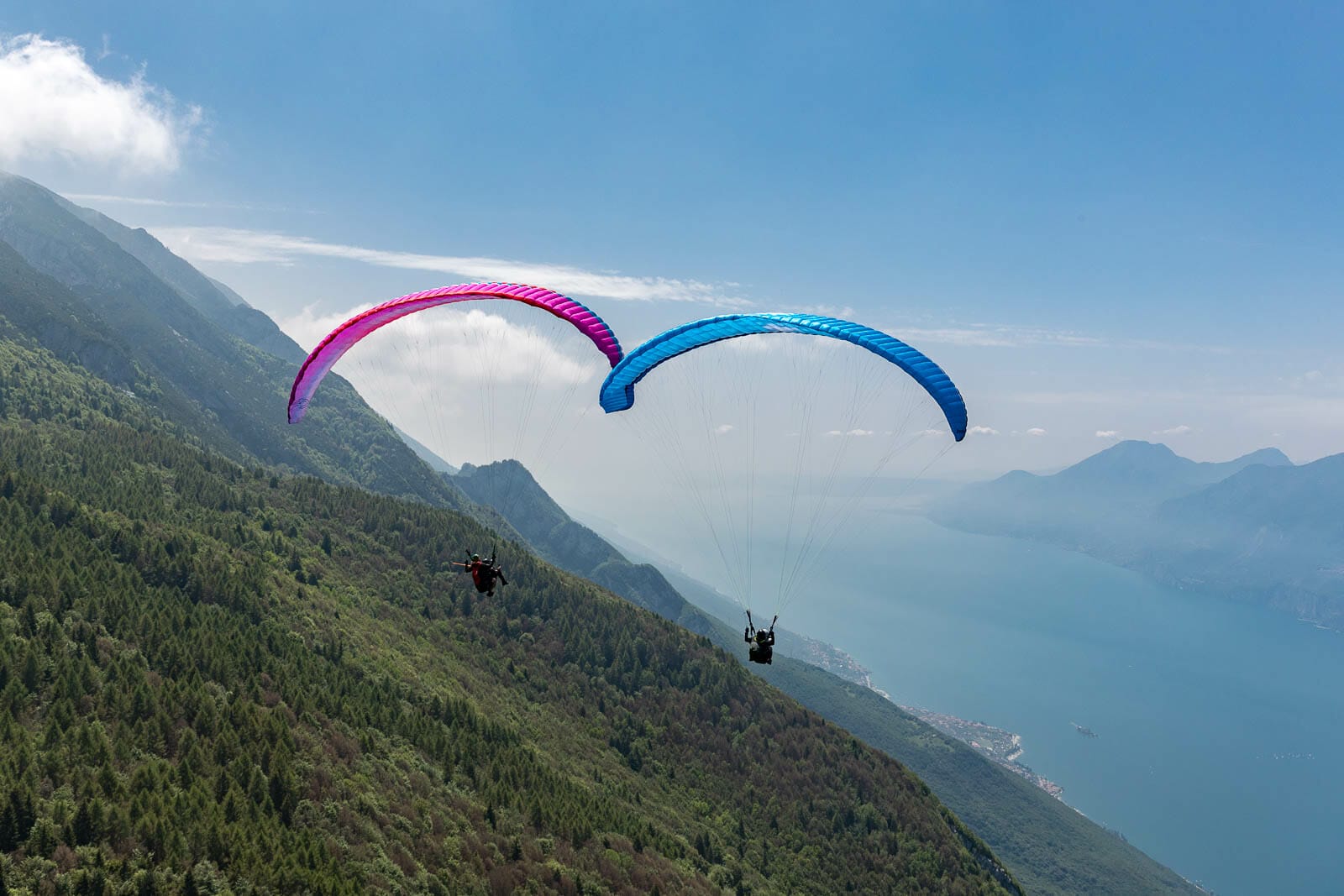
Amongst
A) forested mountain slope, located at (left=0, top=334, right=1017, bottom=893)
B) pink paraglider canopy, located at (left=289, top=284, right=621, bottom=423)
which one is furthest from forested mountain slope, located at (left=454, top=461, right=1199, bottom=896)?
pink paraglider canopy, located at (left=289, top=284, right=621, bottom=423)

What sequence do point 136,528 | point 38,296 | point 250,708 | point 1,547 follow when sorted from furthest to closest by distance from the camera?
1. point 38,296
2. point 136,528
3. point 1,547
4. point 250,708

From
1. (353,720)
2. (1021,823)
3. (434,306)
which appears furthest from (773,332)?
(1021,823)

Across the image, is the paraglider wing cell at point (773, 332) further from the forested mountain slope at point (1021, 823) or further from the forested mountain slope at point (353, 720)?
the forested mountain slope at point (1021, 823)

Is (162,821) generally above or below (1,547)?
below

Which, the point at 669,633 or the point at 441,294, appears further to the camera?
the point at 669,633

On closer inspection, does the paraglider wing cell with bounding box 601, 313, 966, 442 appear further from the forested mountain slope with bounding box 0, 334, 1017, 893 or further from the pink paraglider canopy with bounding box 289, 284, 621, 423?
the forested mountain slope with bounding box 0, 334, 1017, 893

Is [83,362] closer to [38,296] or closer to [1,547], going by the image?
[38,296]

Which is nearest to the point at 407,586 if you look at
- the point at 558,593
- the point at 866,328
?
the point at 558,593

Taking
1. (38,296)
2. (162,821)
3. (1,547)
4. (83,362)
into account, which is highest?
(38,296)
